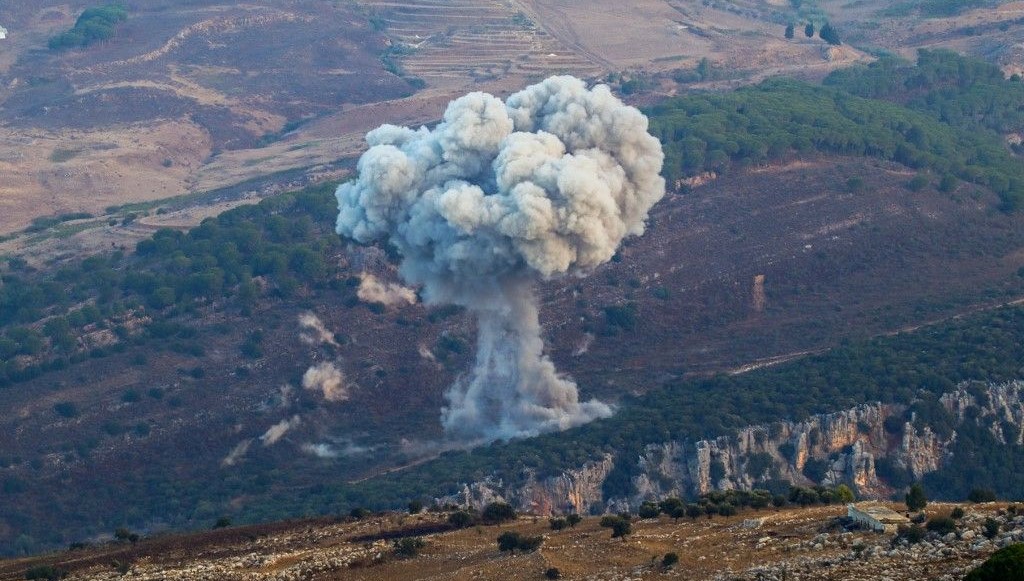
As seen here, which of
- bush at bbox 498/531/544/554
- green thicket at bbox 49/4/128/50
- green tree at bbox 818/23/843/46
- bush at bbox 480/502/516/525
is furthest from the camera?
green thicket at bbox 49/4/128/50

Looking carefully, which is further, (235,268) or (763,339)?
(235,268)

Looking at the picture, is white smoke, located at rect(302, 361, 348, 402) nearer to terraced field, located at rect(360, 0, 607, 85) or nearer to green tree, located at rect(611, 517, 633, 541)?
green tree, located at rect(611, 517, 633, 541)

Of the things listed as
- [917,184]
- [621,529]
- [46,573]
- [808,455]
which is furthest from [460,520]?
[917,184]

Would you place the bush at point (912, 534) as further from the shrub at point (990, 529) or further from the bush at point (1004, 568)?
the bush at point (1004, 568)

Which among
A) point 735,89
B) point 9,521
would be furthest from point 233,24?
point 9,521

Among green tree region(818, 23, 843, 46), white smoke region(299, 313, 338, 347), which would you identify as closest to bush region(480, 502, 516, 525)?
white smoke region(299, 313, 338, 347)

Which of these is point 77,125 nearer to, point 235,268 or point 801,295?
point 235,268
